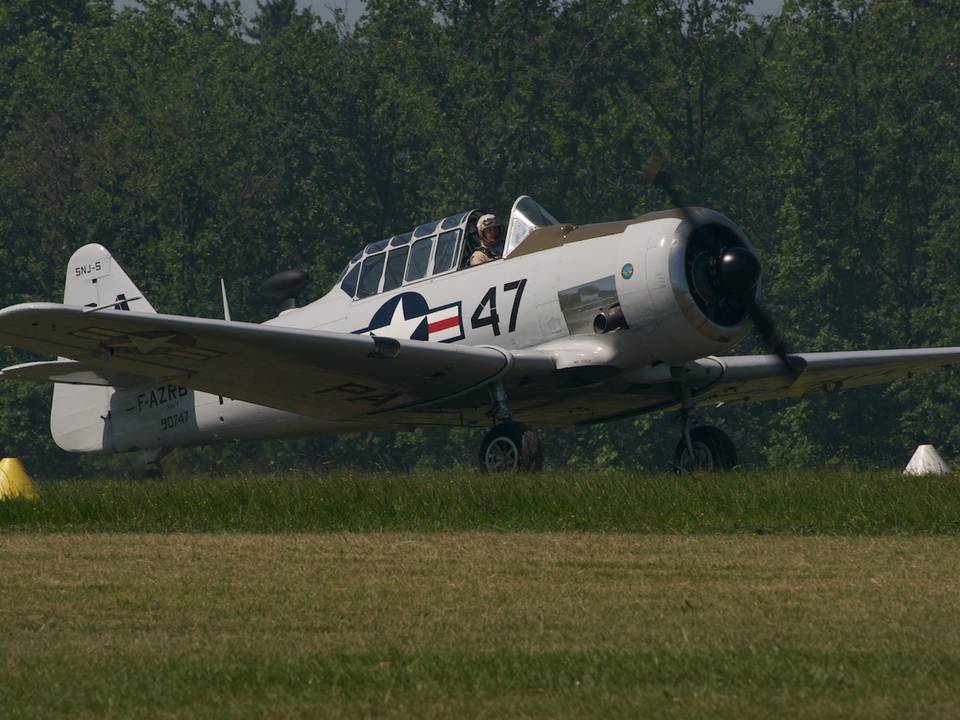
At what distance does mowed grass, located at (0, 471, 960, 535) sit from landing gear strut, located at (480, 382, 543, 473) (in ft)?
5.98

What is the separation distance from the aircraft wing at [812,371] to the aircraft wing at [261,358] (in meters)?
2.75

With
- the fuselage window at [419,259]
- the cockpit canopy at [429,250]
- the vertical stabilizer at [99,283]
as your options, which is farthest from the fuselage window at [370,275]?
the vertical stabilizer at [99,283]

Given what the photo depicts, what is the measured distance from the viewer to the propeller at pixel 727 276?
48.7 feet

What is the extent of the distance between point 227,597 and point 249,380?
8.44 metres

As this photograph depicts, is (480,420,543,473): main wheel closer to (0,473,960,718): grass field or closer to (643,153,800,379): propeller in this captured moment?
(643,153,800,379): propeller

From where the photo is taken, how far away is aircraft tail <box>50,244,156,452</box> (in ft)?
→ 67.3

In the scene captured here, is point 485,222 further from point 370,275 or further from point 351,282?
point 351,282

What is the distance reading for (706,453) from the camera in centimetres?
1648

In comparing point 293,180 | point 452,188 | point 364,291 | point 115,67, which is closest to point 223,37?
point 115,67

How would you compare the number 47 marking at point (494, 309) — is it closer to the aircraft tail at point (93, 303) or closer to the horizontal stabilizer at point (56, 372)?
the horizontal stabilizer at point (56, 372)

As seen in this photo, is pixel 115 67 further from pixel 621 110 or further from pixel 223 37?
pixel 621 110

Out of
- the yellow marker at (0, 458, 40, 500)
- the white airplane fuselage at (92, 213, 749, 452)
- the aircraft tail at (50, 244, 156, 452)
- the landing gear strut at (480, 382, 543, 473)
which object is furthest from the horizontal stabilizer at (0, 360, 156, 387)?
the landing gear strut at (480, 382, 543, 473)

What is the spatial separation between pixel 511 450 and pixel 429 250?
8.52ft

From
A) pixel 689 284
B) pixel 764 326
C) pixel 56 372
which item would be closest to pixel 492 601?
pixel 689 284
